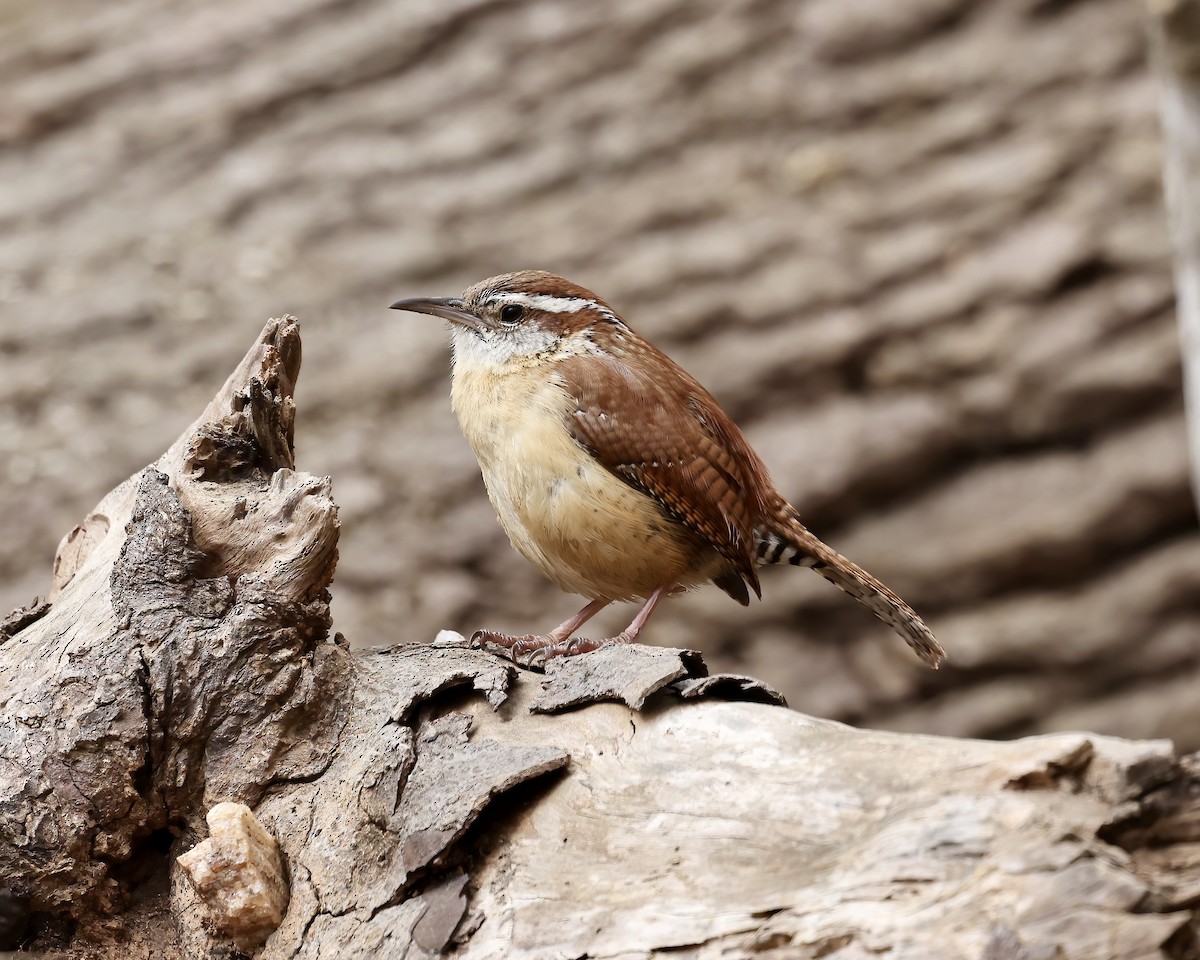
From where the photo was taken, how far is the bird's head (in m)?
4.16

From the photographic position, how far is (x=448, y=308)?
4273 millimetres

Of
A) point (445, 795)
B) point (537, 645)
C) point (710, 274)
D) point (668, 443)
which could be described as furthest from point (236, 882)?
point (710, 274)

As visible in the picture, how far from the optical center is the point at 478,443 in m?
3.94

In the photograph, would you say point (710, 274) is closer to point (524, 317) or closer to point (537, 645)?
point (524, 317)

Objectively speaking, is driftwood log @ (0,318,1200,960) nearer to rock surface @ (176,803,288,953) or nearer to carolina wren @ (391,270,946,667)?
rock surface @ (176,803,288,953)

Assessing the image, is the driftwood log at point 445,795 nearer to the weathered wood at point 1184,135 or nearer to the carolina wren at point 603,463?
the carolina wren at point 603,463

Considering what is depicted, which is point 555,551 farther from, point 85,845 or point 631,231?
point 631,231

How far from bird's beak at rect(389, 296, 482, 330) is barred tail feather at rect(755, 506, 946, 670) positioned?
3.98ft

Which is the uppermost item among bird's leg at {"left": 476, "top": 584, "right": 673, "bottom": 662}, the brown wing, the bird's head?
the bird's head

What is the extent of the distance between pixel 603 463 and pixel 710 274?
384 cm

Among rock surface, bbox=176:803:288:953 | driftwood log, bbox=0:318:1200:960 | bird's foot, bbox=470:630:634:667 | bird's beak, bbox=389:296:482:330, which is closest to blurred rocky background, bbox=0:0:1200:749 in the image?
bird's beak, bbox=389:296:482:330

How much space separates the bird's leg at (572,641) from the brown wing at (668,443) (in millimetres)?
293

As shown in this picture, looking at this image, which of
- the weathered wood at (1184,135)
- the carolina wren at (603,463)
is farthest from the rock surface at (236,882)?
the weathered wood at (1184,135)

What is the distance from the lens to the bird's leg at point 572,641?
11.0 feet
